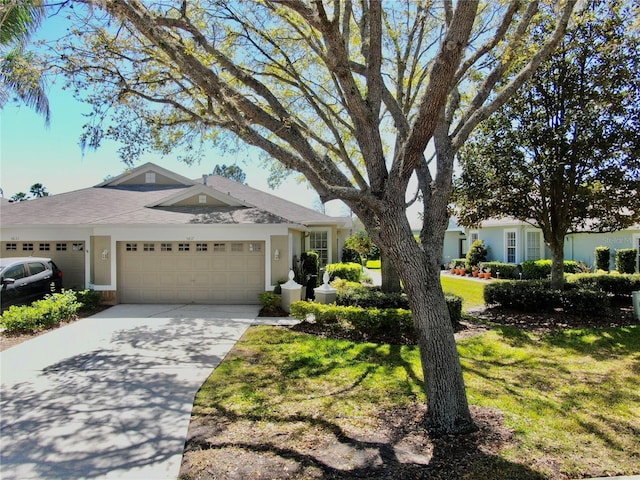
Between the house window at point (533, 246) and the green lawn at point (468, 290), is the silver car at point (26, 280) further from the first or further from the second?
the house window at point (533, 246)

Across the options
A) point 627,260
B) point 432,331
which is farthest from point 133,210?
point 627,260

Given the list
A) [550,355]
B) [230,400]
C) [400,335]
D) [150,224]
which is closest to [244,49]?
[150,224]

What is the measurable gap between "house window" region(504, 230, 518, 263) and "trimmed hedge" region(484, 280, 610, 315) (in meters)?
9.71

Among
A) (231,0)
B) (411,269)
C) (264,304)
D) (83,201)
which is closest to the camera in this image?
(411,269)

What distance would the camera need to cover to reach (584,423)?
186 inches

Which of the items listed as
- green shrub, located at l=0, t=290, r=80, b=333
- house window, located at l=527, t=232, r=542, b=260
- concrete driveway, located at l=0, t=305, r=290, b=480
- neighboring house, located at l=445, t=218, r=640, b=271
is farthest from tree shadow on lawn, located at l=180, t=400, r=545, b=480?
house window, located at l=527, t=232, r=542, b=260

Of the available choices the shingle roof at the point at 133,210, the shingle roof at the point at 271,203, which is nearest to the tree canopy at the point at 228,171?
the shingle roof at the point at 271,203

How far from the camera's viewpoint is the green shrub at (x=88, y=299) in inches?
460

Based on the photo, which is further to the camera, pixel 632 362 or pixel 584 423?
pixel 632 362

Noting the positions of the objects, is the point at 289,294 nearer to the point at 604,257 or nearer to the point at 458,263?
the point at 604,257

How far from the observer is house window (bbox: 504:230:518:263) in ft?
69.7

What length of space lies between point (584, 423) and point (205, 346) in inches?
259

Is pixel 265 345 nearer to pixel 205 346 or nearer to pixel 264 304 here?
pixel 205 346

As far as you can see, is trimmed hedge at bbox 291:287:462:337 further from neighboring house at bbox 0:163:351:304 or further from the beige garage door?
the beige garage door
